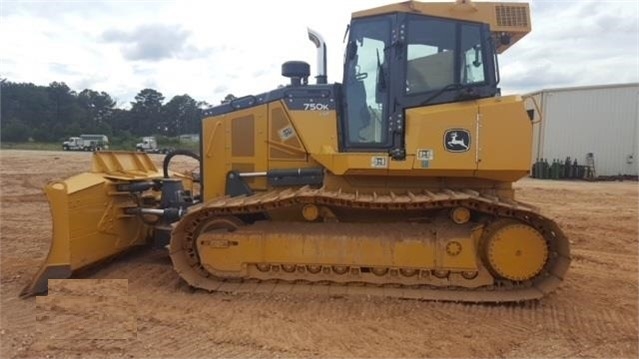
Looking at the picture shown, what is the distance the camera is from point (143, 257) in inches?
285

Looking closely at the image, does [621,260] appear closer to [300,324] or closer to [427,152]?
[427,152]

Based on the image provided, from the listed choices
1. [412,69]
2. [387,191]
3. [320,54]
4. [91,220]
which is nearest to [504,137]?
[412,69]

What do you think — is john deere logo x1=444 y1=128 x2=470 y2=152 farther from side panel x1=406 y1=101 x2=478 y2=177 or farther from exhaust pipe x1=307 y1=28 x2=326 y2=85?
exhaust pipe x1=307 y1=28 x2=326 y2=85

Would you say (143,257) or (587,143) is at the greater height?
(587,143)

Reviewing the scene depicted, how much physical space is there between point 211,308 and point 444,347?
232 centimetres

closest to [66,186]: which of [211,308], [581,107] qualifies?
[211,308]

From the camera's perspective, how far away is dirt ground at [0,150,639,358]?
425 centimetres

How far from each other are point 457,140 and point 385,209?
110 cm

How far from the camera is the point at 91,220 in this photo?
621 cm

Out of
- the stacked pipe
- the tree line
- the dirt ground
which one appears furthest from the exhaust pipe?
the tree line

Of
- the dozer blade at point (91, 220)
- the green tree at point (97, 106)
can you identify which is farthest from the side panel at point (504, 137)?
the green tree at point (97, 106)

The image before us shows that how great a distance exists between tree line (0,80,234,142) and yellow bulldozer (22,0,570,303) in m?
56.4

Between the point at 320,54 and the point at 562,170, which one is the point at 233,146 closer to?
the point at 320,54

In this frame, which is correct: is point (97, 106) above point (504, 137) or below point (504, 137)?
above
